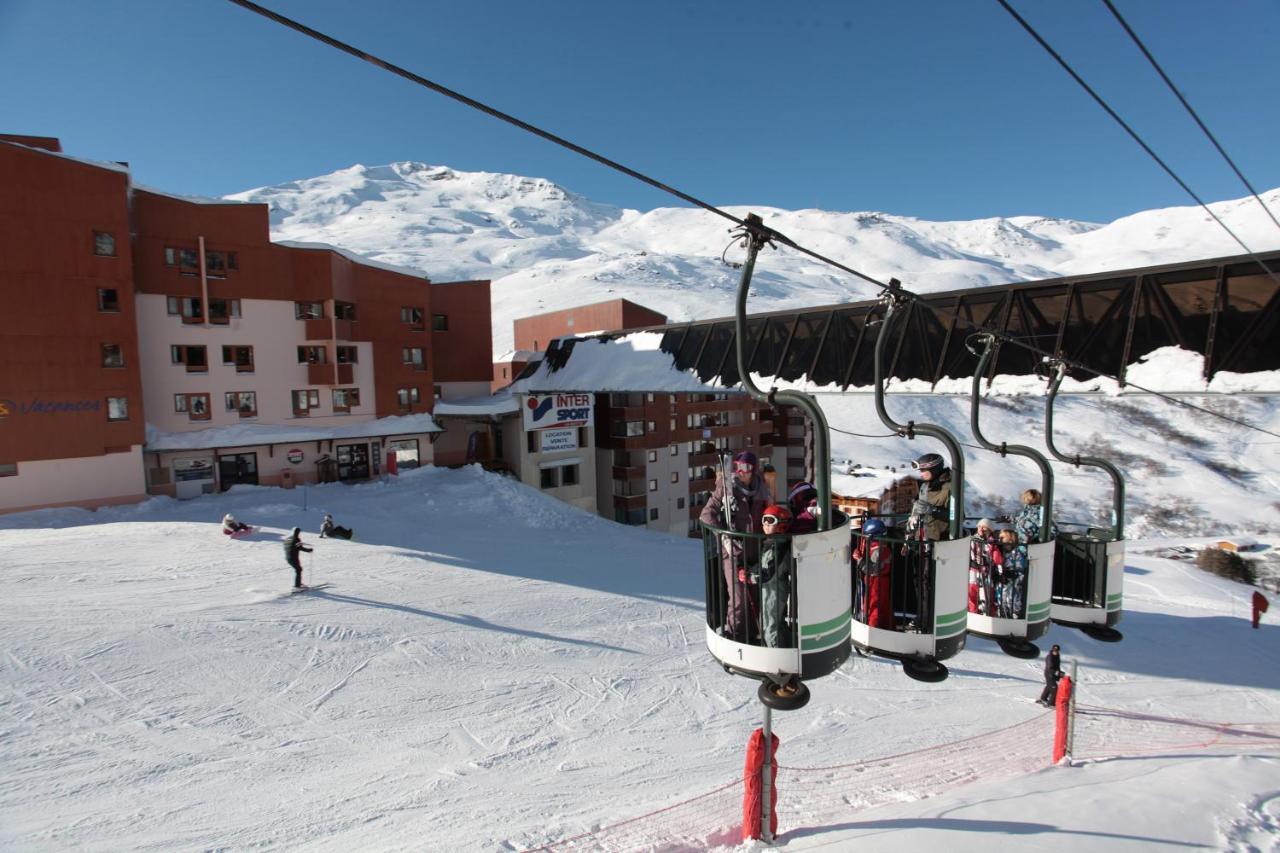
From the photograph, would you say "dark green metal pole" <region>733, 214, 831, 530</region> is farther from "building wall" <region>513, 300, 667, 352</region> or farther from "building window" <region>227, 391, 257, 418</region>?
"building wall" <region>513, 300, 667, 352</region>

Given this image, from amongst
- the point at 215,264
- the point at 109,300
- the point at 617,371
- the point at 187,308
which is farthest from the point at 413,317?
the point at 109,300

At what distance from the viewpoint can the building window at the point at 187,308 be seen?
22.8 m

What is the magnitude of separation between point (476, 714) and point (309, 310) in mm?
21406

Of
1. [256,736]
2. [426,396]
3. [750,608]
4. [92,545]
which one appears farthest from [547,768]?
[426,396]

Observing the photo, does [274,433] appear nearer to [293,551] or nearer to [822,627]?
[293,551]

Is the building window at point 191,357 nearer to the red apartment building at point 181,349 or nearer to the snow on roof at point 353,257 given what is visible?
the red apartment building at point 181,349

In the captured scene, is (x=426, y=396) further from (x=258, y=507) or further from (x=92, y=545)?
(x=92, y=545)

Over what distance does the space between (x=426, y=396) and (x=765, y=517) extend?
85.7ft

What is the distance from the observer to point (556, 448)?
31.3m

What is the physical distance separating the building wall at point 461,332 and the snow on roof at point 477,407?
6.09 feet

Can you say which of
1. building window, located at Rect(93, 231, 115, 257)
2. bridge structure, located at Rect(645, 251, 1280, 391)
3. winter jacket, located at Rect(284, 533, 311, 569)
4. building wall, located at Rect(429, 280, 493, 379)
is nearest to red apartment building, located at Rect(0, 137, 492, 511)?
building window, located at Rect(93, 231, 115, 257)

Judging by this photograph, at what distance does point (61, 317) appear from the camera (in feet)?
64.7

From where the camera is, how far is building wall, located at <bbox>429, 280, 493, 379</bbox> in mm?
31609

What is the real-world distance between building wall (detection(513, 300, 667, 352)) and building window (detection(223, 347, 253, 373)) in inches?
723
